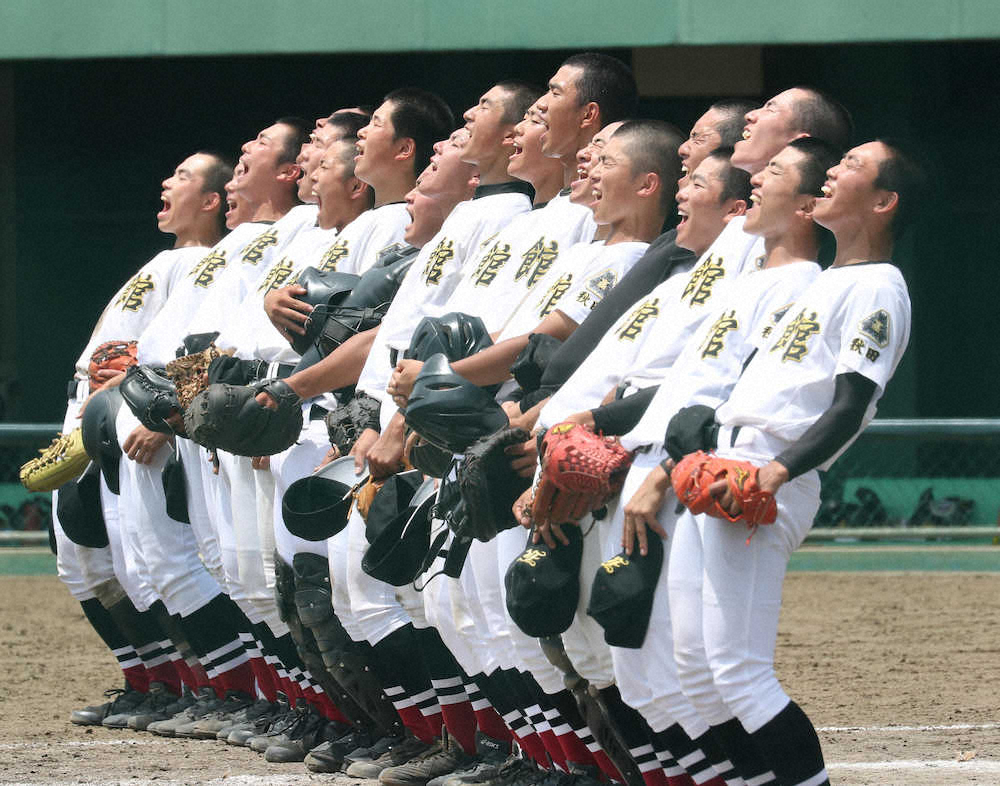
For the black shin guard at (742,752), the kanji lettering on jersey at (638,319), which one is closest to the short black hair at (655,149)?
the kanji lettering on jersey at (638,319)

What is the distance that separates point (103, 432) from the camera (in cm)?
657

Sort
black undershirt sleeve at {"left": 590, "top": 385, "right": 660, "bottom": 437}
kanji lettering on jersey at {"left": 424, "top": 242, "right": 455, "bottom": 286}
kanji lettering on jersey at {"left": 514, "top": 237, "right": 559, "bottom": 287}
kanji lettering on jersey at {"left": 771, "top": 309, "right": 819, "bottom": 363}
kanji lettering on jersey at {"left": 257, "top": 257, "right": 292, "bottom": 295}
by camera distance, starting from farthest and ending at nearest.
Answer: kanji lettering on jersey at {"left": 257, "top": 257, "right": 292, "bottom": 295}, kanji lettering on jersey at {"left": 424, "top": 242, "right": 455, "bottom": 286}, kanji lettering on jersey at {"left": 514, "top": 237, "right": 559, "bottom": 287}, black undershirt sleeve at {"left": 590, "top": 385, "right": 660, "bottom": 437}, kanji lettering on jersey at {"left": 771, "top": 309, "right": 819, "bottom": 363}

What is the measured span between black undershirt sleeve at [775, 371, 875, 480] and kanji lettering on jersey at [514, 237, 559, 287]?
1312mm

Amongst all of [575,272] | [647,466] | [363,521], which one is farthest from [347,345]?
[647,466]

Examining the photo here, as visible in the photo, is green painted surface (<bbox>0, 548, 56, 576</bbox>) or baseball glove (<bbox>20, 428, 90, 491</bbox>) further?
green painted surface (<bbox>0, 548, 56, 576</bbox>)

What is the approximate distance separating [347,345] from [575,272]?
3.59ft

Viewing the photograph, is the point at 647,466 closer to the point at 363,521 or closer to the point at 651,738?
the point at 651,738

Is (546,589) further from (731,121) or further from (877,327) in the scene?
(731,121)

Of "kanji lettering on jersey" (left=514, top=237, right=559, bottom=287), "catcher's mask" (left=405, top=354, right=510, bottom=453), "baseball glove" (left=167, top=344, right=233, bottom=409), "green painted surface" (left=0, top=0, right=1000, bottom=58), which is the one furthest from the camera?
"green painted surface" (left=0, top=0, right=1000, bottom=58)

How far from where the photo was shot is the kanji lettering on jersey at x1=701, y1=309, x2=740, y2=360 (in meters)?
4.05

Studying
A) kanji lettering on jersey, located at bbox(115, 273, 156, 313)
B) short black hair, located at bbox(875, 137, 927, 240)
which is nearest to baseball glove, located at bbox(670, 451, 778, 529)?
short black hair, located at bbox(875, 137, 927, 240)

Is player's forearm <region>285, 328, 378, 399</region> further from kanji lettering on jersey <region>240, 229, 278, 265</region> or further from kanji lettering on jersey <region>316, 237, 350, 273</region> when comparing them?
kanji lettering on jersey <region>240, 229, 278, 265</region>

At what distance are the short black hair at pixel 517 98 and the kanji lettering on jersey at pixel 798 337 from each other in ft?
5.57

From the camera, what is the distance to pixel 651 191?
4730 mm
